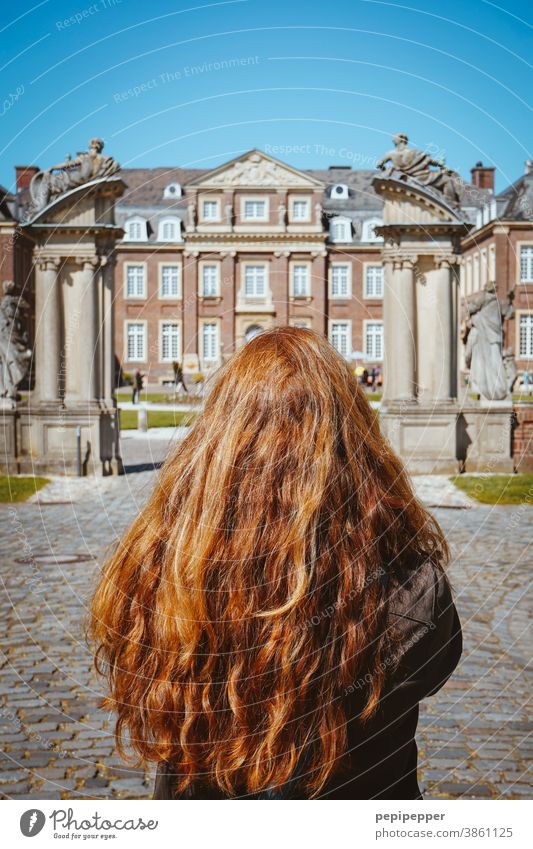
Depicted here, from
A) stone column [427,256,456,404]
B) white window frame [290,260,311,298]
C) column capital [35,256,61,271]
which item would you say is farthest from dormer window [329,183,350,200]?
column capital [35,256,61,271]

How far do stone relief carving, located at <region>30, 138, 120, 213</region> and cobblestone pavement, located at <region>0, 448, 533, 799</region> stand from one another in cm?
762

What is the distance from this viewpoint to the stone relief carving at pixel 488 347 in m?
18.6

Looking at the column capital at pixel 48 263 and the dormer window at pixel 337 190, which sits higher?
the dormer window at pixel 337 190

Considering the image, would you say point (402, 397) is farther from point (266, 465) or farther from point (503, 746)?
Result: point (266, 465)

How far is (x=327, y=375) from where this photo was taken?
210 cm

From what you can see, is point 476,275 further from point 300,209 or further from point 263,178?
point 263,178

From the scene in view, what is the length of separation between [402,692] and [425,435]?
16.5 m

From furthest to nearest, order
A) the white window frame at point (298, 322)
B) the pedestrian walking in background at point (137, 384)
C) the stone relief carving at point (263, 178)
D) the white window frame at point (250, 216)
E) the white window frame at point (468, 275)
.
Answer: the pedestrian walking in background at point (137, 384)
the white window frame at point (250, 216)
the white window frame at point (468, 275)
the stone relief carving at point (263, 178)
the white window frame at point (298, 322)

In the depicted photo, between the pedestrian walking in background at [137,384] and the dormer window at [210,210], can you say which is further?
the dormer window at [210,210]

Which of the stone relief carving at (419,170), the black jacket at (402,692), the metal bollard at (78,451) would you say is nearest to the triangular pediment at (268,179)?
the stone relief carving at (419,170)

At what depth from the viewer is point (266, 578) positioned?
197 cm

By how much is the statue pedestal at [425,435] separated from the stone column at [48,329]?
6.25m

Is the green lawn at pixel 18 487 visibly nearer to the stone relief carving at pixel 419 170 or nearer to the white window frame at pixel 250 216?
the stone relief carving at pixel 419 170
